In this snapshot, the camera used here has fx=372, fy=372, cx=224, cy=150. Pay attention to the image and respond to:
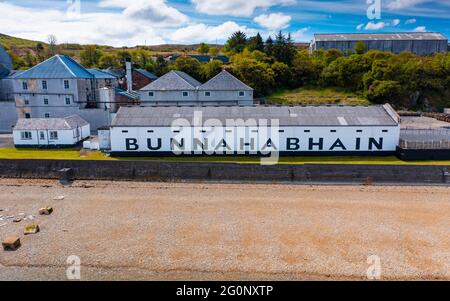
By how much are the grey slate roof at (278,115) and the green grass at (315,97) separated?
1715 cm

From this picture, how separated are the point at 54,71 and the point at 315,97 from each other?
103 ft

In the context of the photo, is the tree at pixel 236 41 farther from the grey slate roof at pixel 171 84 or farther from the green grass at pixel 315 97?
the grey slate roof at pixel 171 84

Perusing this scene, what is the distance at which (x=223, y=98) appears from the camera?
3659cm

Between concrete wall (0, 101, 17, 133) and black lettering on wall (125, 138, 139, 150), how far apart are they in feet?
52.8

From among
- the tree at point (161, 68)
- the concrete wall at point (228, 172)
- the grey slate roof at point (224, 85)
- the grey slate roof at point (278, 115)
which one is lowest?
the concrete wall at point (228, 172)

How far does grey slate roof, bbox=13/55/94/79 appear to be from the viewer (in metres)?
33.7

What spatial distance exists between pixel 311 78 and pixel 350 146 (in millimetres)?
31865

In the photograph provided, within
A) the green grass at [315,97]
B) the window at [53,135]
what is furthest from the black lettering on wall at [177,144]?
the green grass at [315,97]

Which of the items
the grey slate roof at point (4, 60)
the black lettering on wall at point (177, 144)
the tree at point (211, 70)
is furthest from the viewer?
the tree at point (211, 70)

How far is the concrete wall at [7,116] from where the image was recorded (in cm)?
3469

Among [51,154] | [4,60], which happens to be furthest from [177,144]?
[4,60]

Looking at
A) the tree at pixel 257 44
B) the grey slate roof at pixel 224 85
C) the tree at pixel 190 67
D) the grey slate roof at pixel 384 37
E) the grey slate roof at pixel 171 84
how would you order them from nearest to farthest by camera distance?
the grey slate roof at pixel 224 85
the grey slate roof at pixel 171 84
the tree at pixel 190 67
the tree at pixel 257 44
the grey slate roof at pixel 384 37

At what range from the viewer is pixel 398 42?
7362 centimetres

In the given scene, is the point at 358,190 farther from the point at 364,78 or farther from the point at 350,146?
the point at 364,78
